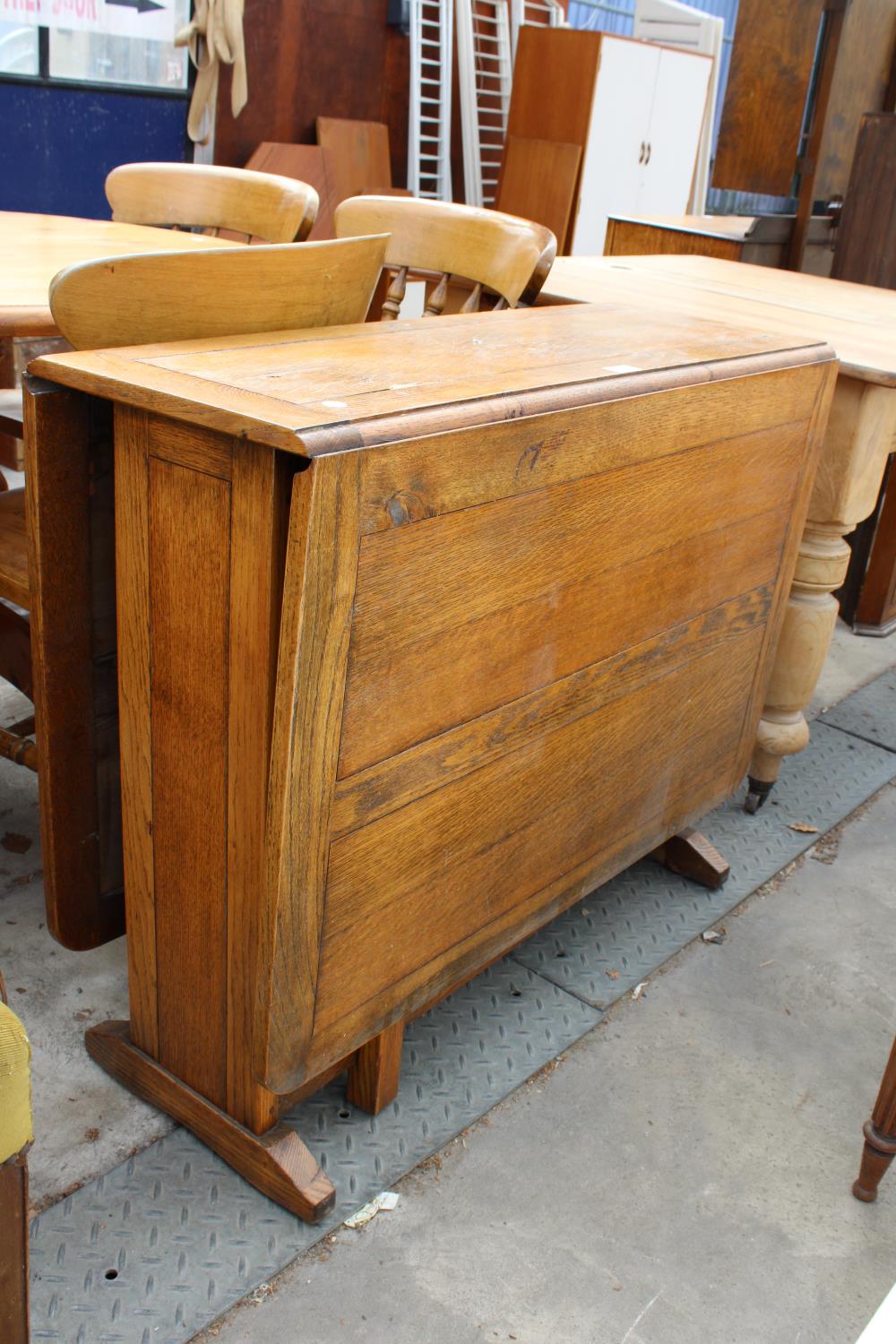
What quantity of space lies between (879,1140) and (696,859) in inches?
28.8

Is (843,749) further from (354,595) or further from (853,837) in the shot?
(354,595)

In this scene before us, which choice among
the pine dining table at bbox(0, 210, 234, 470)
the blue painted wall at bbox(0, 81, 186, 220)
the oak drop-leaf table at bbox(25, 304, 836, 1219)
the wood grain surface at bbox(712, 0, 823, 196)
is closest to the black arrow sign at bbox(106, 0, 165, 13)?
the blue painted wall at bbox(0, 81, 186, 220)

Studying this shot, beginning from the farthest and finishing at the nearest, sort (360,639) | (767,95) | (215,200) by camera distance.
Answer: (767,95) → (215,200) → (360,639)

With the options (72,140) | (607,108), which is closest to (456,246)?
(72,140)

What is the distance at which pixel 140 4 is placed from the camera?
5.27 m

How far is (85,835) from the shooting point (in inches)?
53.7

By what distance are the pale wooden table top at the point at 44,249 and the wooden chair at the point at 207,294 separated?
5.7 inches

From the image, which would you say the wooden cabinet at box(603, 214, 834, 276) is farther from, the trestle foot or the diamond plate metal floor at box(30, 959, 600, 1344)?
the trestle foot

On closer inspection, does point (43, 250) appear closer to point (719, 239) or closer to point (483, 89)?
point (719, 239)

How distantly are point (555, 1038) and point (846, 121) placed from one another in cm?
297

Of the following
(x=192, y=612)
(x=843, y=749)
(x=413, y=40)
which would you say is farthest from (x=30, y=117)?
(x=192, y=612)

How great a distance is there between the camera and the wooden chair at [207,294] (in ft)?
3.80

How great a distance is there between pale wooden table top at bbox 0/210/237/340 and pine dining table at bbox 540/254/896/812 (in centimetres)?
73

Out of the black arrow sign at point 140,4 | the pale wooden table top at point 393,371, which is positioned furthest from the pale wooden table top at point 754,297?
the black arrow sign at point 140,4
